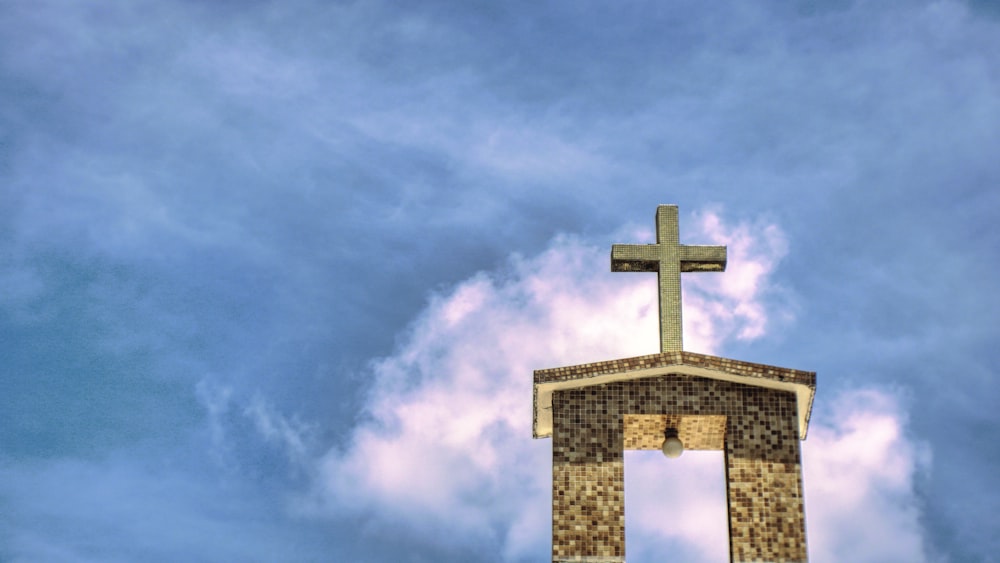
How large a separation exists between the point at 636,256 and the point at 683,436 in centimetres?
317

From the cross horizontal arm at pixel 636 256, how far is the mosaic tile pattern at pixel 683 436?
81.9 inches

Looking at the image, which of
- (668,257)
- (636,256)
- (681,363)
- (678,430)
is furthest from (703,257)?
(678,430)

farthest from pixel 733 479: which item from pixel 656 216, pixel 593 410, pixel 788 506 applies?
pixel 656 216

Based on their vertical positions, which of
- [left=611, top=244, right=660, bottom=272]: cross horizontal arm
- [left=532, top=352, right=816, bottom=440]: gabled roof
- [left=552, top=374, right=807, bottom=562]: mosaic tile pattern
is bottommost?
[left=552, top=374, right=807, bottom=562]: mosaic tile pattern

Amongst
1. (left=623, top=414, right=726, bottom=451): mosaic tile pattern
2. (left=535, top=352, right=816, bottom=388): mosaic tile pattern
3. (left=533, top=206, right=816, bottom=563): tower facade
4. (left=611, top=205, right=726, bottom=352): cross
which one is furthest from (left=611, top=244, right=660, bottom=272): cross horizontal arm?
(left=623, top=414, right=726, bottom=451): mosaic tile pattern

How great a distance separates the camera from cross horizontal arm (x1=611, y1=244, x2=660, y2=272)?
24047mm

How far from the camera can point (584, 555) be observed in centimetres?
2197

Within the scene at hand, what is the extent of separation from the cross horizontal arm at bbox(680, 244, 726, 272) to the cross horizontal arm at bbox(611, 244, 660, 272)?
46 cm

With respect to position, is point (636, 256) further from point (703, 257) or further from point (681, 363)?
point (681, 363)

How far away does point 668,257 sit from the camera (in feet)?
78.9

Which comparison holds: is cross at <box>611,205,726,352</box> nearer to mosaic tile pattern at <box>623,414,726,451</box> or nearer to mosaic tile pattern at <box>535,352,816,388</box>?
mosaic tile pattern at <box>535,352,816,388</box>

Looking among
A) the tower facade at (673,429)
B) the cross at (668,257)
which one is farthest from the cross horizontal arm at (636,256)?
the tower facade at (673,429)

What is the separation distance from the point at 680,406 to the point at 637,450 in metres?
1.68

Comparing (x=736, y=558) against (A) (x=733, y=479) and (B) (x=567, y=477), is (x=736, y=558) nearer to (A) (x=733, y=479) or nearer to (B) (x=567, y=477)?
(A) (x=733, y=479)
